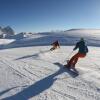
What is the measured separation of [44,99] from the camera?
7.04 m

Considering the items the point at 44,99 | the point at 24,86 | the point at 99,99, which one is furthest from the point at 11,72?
the point at 99,99

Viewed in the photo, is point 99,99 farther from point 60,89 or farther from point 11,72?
point 11,72

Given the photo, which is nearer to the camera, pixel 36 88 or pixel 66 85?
pixel 36 88

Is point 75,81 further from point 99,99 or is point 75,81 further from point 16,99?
point 16,99

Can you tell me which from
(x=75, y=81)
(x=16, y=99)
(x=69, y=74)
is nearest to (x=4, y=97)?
(x=16, y=99)

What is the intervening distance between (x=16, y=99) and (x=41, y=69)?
186 inches

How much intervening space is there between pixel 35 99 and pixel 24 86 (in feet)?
5.05

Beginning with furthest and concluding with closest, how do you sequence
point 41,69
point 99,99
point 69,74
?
point 41,69, point 69,74, point 99,99

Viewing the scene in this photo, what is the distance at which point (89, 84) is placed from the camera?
8602 mm

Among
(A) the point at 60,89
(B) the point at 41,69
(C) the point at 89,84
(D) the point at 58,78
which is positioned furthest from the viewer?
(B) the point at 41,69

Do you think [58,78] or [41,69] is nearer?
[58,78]

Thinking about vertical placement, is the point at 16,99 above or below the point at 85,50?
below

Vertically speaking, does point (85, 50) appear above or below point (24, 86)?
above

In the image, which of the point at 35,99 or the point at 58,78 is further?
the point at 58,78
